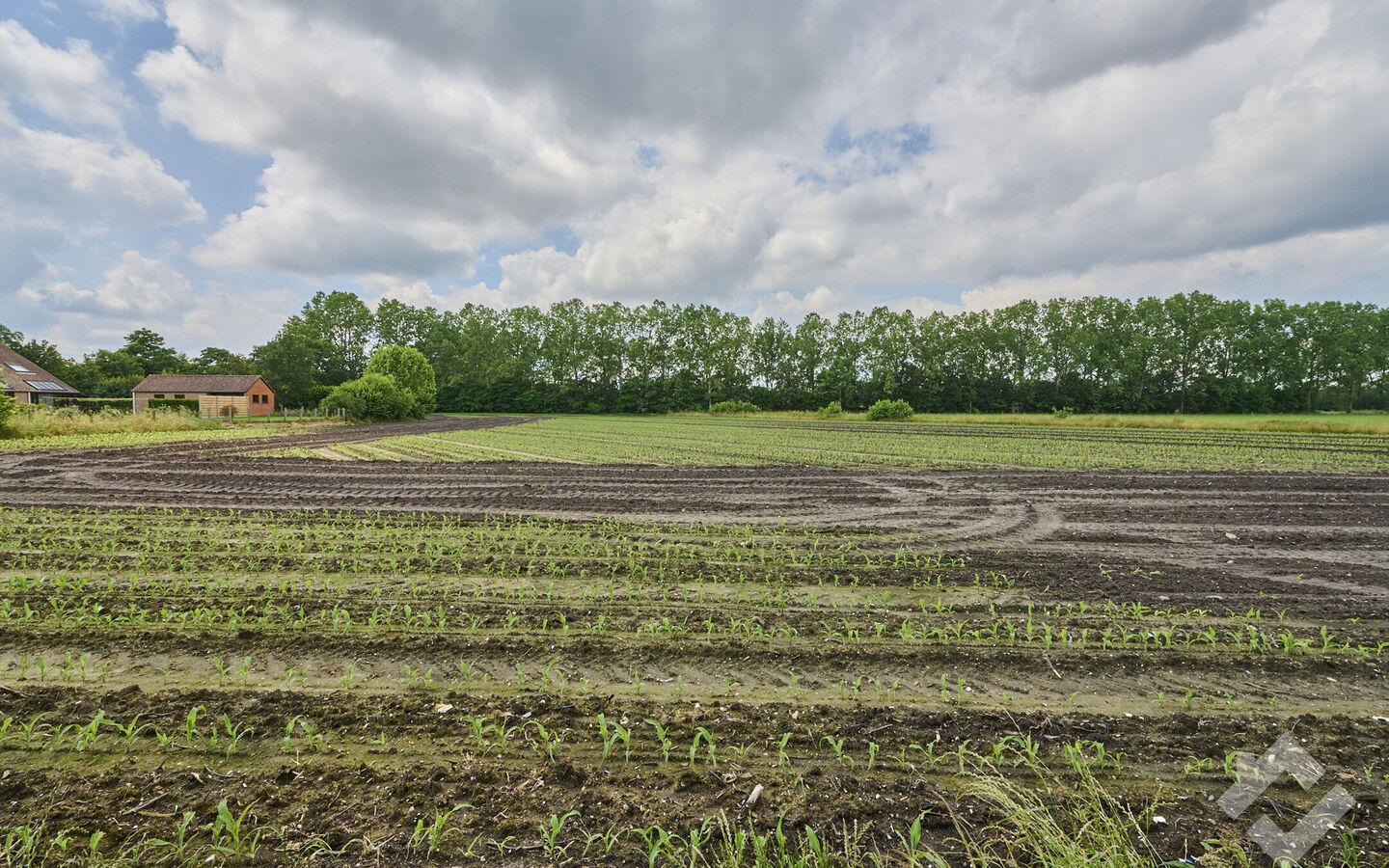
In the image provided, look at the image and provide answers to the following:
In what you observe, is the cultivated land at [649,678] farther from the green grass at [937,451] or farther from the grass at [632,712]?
the green grass at [937,451]

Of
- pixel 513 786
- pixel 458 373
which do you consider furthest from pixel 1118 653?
pixel 458 373

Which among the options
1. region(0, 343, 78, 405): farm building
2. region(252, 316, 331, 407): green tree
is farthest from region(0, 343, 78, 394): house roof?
region(252, 316, 331, 407): green tree

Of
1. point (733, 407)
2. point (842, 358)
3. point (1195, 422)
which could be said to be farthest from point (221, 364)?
point (1195, 422)

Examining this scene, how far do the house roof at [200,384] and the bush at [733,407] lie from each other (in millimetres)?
54110

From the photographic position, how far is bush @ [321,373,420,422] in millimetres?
46906

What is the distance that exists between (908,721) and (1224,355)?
9863cm

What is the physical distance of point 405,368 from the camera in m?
59.5

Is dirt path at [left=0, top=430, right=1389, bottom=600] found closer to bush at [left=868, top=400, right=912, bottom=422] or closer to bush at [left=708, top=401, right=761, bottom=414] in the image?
bush at [left=868, top=400, right=912, bottom=422]

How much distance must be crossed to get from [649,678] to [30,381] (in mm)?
83178

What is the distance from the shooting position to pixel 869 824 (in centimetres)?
278

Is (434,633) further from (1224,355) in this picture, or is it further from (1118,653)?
(1224,355)

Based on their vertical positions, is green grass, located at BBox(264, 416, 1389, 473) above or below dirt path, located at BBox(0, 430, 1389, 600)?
above

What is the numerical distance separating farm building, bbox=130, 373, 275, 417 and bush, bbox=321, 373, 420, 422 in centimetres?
2046

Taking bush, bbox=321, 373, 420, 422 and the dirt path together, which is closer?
the dirt path
